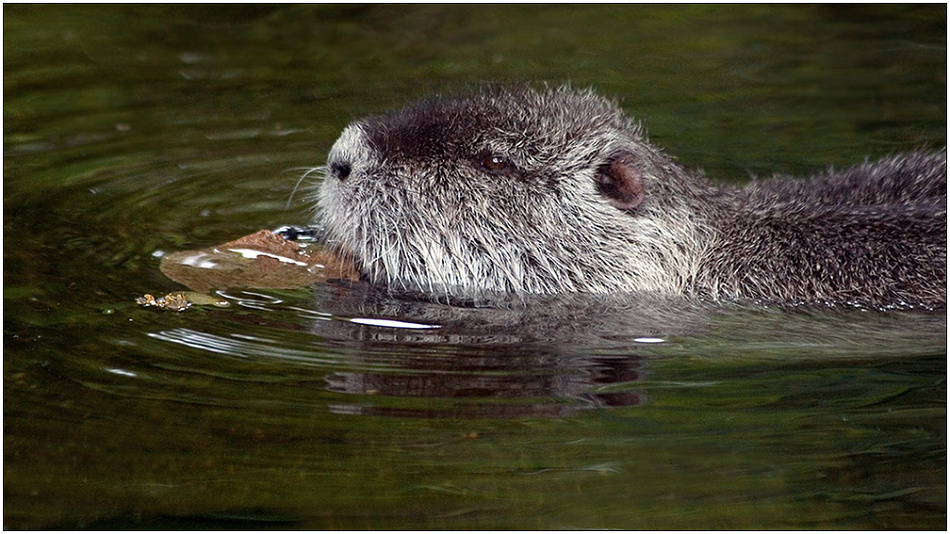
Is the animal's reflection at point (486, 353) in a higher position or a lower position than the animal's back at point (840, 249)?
lower

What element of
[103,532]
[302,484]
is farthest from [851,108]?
[103,532]

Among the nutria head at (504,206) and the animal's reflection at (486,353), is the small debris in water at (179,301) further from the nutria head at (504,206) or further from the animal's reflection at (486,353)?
the nutria head at (504,206)

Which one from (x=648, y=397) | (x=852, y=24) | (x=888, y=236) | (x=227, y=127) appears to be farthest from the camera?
(x=852, y=24)

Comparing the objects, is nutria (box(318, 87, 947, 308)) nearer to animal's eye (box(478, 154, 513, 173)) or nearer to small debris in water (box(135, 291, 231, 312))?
animal's eye (box(478, 154, 513, 173))

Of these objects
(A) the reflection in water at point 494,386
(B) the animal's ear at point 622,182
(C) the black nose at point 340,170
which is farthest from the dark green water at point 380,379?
(B) the animal's ear at point 622,182

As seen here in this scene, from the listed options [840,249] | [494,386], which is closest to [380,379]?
[494,386]

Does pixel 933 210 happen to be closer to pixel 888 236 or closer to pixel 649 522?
pixel 888 236

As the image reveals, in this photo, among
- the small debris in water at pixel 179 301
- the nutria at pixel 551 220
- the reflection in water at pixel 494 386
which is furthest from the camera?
the nutria at pixel 551 220
